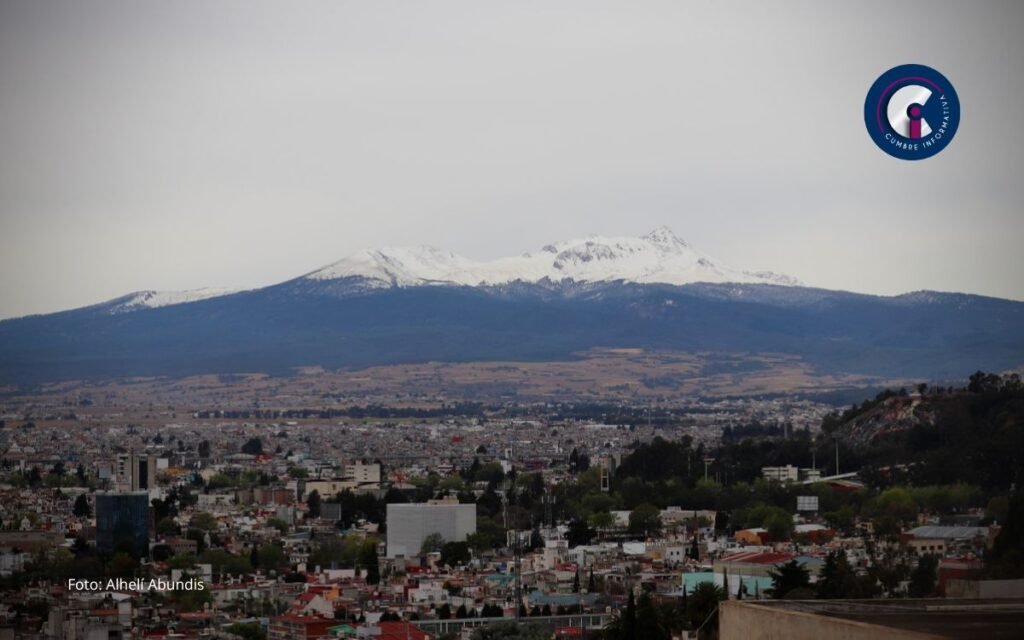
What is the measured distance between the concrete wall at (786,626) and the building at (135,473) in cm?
3325

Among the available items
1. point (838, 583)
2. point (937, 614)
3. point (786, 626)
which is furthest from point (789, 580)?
point (786, 626)

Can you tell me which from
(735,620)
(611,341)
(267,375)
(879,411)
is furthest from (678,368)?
(735,620)

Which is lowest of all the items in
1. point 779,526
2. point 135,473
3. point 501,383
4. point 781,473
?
point 779,526

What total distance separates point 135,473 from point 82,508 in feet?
29.9

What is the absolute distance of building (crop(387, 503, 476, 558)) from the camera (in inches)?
1278

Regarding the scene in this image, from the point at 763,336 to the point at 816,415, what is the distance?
16.8 metres

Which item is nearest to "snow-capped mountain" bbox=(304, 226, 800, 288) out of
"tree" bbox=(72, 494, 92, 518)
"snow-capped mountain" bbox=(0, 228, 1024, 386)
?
"snow-capped mountain" bbox=(0, 228, 1024, 386)

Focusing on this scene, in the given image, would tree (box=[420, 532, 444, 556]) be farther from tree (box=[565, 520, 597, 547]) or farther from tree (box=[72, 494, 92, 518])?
tree (box=[72, 494, 92, 518])

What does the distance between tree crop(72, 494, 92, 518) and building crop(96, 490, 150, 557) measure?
1936 mm

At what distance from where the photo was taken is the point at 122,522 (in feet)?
95.8

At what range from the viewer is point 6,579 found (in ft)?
75.5

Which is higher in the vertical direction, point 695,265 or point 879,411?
point 695,265

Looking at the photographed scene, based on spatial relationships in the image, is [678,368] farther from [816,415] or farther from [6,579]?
[6,579]

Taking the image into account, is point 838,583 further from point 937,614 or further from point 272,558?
point 272,558
